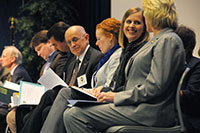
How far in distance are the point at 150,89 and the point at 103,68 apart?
3.91ft

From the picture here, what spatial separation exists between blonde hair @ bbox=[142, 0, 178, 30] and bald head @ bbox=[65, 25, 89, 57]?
169cm

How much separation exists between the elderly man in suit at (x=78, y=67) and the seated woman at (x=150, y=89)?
0.62 m

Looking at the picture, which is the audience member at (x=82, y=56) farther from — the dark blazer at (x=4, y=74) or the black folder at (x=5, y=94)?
the dark blazer at (x=4, y=74)

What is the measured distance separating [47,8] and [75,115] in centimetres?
483

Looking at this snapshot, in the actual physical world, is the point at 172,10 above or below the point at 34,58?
above

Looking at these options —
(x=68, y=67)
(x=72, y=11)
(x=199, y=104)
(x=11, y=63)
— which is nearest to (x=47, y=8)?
(x=72, y=11)

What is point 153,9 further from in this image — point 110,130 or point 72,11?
point 72,11

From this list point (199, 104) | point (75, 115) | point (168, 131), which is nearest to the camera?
point (168, 131)

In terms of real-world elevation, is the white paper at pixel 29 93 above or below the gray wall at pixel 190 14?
below

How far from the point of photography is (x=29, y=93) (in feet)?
12.6

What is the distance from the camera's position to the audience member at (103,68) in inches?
104

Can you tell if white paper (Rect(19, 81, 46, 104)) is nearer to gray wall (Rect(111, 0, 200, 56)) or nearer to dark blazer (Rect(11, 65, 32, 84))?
dark blazer (Rect(11, 65, 32, 84))

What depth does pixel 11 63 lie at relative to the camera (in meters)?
5.05

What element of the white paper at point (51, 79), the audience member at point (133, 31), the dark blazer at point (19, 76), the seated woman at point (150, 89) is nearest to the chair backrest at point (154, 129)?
the seated woman at point (150, 89)
